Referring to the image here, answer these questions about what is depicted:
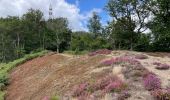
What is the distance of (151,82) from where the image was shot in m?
18.7

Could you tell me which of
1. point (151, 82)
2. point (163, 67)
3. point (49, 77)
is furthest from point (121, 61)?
point (49, 77)

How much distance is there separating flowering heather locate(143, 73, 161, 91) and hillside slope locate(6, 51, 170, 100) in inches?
10.8

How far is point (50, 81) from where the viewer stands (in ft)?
83.1

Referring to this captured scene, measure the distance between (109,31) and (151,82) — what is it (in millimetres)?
56820

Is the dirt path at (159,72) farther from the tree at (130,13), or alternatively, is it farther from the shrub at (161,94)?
the tree at (130,13)

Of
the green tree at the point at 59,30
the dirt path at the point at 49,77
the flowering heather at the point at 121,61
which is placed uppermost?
the green tree at the point at 59,30

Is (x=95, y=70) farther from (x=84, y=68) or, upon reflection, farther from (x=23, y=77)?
(x=23, y=77)

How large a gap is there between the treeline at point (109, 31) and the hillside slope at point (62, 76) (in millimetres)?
20712

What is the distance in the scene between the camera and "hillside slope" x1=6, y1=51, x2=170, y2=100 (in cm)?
2036

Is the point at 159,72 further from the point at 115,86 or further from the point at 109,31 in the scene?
the point at 109,31

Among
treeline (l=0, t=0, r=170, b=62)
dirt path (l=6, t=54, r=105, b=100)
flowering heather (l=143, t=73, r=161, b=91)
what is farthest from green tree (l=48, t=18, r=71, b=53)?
flowering heather (l=143, t=73, r=161, b=91)

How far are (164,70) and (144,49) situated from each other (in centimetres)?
4361

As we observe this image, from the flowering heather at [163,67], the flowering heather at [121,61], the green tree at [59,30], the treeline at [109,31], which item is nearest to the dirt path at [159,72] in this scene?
the flowering heather at [163,67]

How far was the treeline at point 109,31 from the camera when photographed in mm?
60628
